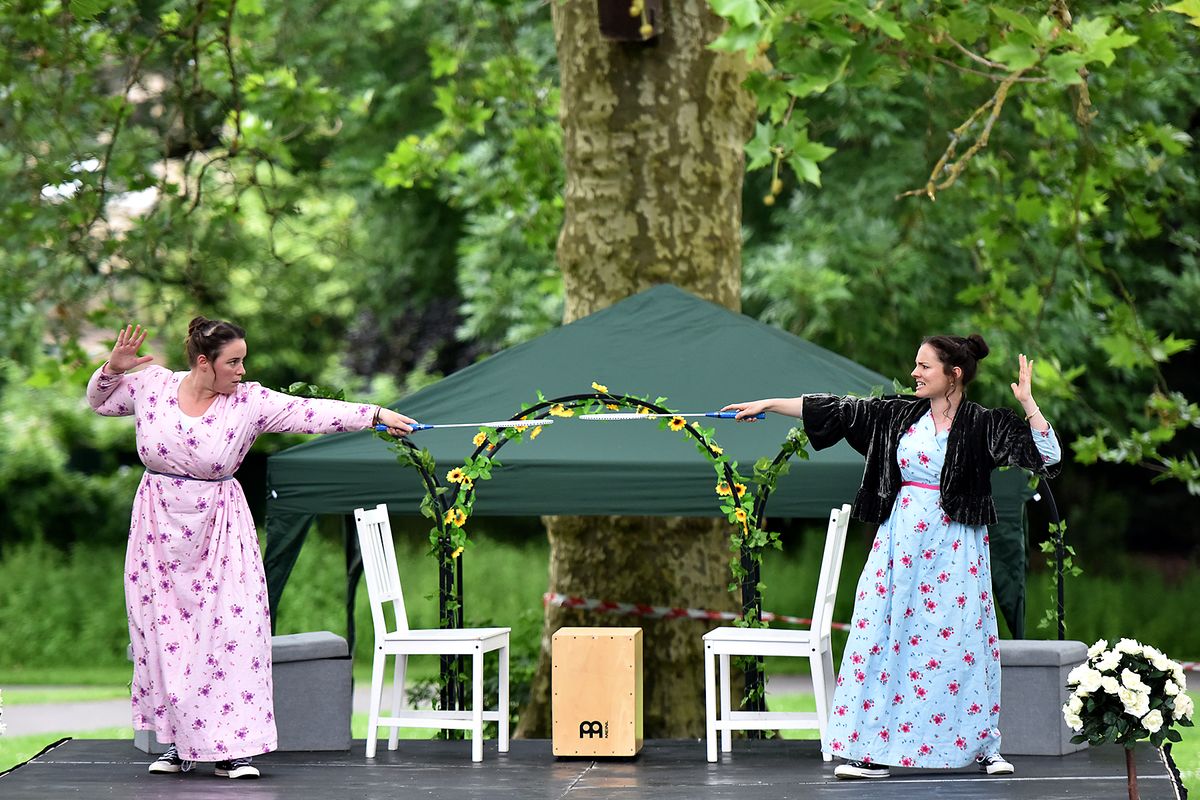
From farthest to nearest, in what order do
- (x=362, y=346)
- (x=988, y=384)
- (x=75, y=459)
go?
(x=362, y=346)
(x=75, y=459)
(x=988, y=384)

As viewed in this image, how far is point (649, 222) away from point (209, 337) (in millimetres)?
3362

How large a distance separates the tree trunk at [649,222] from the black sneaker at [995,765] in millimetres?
2643

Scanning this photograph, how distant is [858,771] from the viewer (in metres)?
5.71

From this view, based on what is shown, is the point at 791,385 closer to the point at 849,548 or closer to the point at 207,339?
the point at 207,339

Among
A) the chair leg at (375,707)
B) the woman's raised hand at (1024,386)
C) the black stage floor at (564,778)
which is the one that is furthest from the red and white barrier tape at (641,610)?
the woman's raised hand at (1024,386)

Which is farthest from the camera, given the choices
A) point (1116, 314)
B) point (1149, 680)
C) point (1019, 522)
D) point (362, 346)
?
point (362, 346)

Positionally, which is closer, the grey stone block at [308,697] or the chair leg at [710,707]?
the chair leg at [710,707]

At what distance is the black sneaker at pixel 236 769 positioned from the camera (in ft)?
19.1

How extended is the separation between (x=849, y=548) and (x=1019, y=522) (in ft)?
28.7

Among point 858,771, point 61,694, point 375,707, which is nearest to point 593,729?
point 375,707

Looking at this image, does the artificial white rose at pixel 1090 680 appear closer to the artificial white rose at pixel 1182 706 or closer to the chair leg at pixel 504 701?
the artificial white rose at pixel 1182 706

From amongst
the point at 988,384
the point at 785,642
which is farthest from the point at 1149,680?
the point at 988,384

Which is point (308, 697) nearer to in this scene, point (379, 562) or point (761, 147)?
point (379, 562)

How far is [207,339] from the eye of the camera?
225 inches
